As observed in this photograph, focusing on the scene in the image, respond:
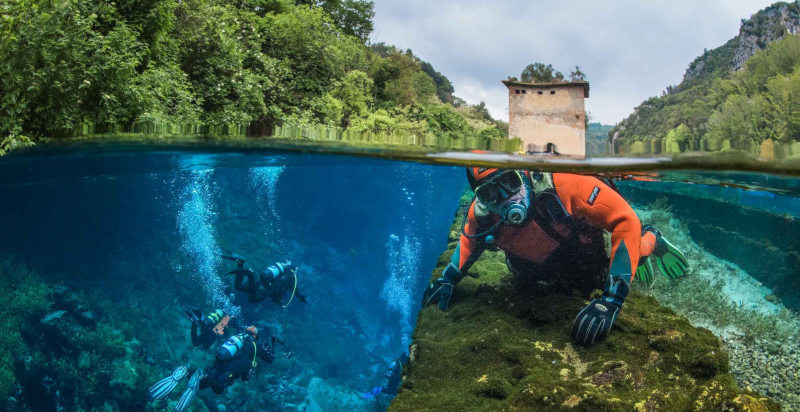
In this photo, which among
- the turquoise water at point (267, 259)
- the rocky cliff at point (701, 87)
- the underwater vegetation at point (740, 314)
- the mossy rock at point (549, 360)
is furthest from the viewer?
the turquoise water at point (267, 259)

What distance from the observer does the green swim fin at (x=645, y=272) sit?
186 inches

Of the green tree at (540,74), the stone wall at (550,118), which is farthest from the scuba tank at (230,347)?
the green tree at (540,74)

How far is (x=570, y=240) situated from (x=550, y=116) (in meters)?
1.78

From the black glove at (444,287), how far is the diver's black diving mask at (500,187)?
0.85 meters

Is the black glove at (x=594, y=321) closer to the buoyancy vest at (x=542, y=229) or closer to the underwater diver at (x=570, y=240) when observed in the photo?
the underwater diver at (x=570, y=240)

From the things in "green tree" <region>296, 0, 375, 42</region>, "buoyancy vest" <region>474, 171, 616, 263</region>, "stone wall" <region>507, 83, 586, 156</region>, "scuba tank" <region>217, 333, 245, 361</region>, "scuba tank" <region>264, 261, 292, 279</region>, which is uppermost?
"green tree" <region>296, 0, 375, 42</region>

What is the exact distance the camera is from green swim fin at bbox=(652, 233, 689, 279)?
4863mm

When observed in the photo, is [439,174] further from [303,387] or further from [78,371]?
[78,371]

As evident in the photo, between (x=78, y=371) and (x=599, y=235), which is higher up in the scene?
(x=599, y=235)

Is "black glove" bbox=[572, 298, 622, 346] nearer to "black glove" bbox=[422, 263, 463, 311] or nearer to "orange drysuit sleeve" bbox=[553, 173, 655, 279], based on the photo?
"orange drysuit sleeve" bbox=[553, 173, 655, 279]

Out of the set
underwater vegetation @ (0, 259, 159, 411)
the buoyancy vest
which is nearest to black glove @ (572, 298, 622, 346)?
the buoyancy vest

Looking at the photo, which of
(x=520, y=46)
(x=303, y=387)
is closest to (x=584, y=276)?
(x=303, y=387)

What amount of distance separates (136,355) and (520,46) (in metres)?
6.51

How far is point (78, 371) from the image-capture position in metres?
5.82
